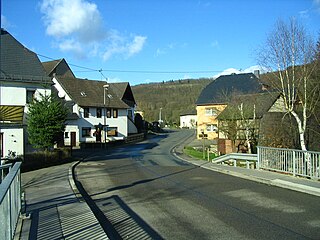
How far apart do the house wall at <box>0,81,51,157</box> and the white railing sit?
1538 cm

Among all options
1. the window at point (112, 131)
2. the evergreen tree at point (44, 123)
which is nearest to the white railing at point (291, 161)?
the evergreen tree at point (44, 123)

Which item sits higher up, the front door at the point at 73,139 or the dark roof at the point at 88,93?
the dark roof at the point at 88,93

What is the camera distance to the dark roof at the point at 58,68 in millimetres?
56406

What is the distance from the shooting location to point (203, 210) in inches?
357

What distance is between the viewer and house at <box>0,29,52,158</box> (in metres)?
22.8

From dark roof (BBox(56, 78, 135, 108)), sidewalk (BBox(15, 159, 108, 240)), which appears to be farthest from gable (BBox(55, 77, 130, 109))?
sidewalk (BBox(15, 159, 108, 240))

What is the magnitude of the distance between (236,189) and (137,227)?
5.71m

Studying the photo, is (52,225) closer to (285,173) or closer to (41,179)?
(41,179)

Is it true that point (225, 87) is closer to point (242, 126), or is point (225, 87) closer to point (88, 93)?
point (88, 93)

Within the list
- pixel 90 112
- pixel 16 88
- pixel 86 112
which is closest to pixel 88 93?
pixel 90 112

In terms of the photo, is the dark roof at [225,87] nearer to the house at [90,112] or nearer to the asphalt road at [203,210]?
the house at [90,112]

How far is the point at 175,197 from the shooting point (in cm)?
1101

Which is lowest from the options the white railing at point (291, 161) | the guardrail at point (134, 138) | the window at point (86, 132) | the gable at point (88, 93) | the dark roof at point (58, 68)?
the guardrail at point (134, 138)

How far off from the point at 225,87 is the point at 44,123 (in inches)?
1456
